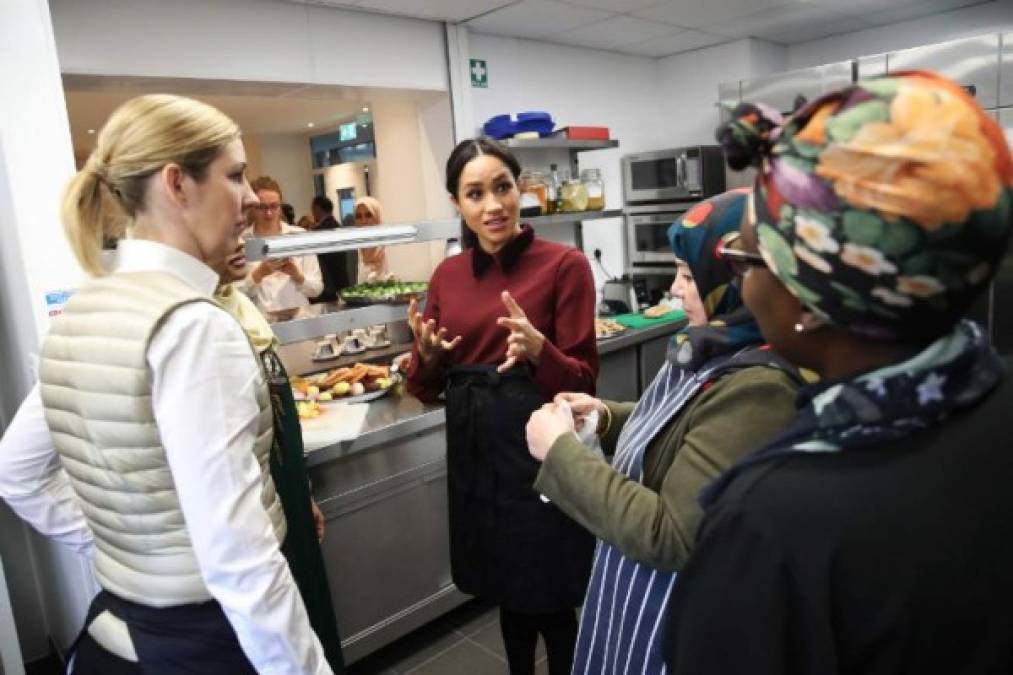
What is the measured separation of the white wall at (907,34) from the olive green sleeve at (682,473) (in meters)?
4.57

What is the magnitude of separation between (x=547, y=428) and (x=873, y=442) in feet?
2.08

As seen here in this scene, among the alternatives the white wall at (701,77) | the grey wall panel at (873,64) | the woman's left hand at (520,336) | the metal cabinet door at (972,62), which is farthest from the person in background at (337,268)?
the metal cabinet door at (972,62)

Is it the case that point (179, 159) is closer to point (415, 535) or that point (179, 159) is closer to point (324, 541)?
point (324, 541)

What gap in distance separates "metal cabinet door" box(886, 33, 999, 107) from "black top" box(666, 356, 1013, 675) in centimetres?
366

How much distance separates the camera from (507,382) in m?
1.72

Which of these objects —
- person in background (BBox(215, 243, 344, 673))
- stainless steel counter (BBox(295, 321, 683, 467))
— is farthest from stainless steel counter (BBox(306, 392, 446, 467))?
person in background (BBox(215, 243, 344, 673))

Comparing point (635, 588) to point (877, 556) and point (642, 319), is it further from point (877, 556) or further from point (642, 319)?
point (642, 319)

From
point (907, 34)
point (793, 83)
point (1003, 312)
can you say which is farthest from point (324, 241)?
point (907, 34)

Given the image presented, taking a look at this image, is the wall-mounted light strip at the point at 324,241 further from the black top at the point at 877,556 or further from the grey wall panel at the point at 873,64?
the grey wall panel at the point at 873,64

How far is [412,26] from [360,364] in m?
1.75

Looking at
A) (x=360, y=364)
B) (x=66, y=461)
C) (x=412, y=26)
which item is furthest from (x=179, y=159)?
(x=412, y=26)

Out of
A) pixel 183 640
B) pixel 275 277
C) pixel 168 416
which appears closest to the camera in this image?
pixel 168 416

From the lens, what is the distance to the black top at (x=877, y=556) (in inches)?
22.0

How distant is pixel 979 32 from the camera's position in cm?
422
